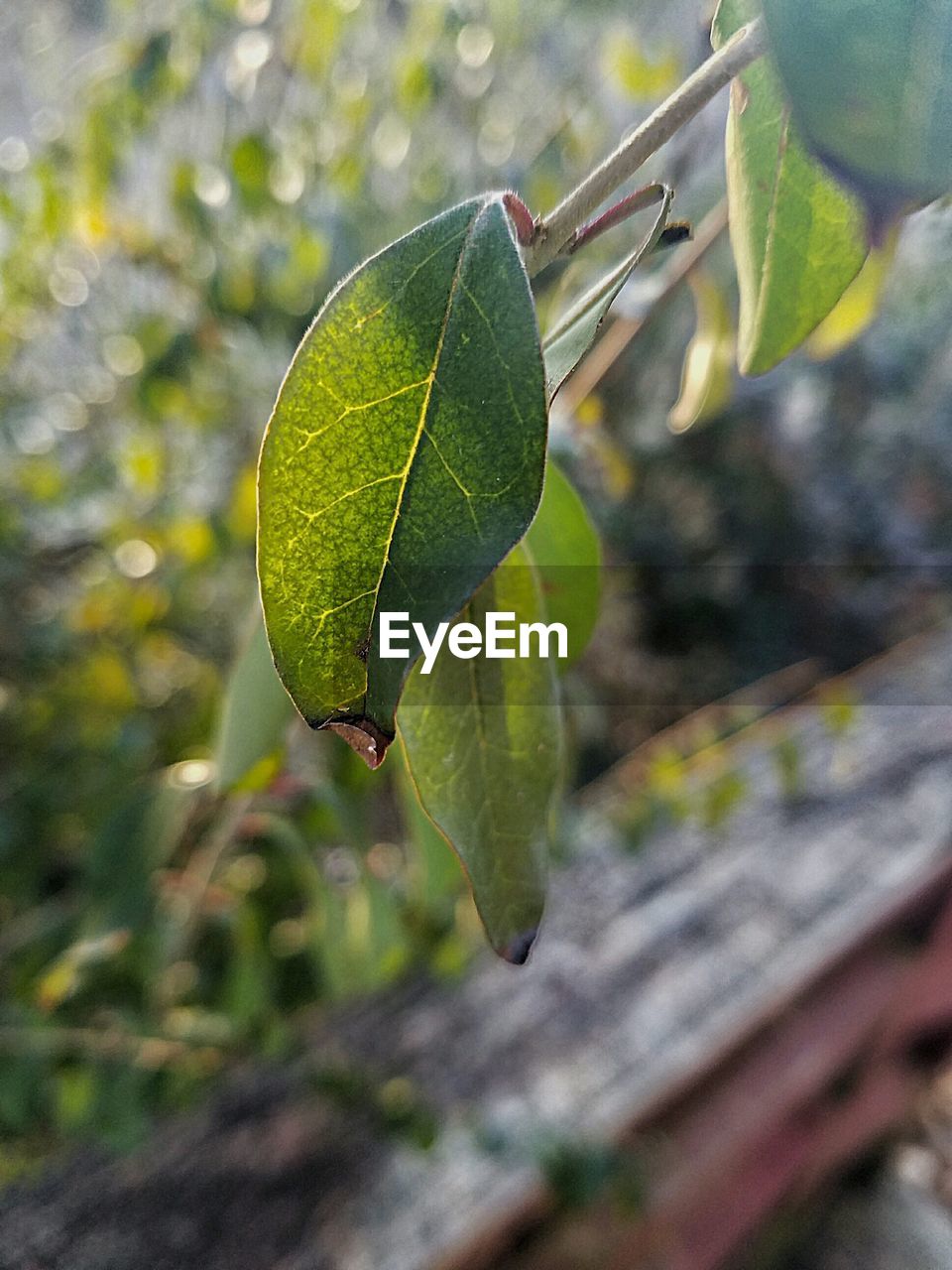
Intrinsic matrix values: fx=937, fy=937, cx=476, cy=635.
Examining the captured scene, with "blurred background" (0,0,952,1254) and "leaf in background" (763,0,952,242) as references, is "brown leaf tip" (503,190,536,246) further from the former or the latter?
"blurred background" (0,0,952,1254)

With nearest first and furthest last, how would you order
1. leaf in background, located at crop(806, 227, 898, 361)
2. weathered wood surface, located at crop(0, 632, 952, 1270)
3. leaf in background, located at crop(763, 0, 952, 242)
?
leaf in background, located at crop(763, 0, 952, 242), leaf in background, located at crop(806, 227, 898, 361), weathered wood surface, located at crop(0, 632, 952, 1270)

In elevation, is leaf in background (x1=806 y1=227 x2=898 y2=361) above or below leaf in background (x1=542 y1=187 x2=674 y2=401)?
above

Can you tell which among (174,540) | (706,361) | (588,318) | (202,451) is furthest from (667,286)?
(202,451)

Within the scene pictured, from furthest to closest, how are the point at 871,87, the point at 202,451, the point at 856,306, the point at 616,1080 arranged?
the point at 202,451
the point at 616,1080
the point at 856,306
the point at 871,87

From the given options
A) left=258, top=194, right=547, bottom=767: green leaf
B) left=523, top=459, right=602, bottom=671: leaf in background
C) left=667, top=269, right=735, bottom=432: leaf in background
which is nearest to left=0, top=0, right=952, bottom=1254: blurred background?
left=667, top=269, right=735, bottom=432: leaf in background

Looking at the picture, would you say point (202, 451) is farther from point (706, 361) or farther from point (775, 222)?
point (775, 222)

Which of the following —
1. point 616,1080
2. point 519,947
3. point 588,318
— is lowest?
point 616,1080

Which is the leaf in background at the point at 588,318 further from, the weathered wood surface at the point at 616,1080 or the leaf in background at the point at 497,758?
the weathered wood surface at the point at 616,1080
